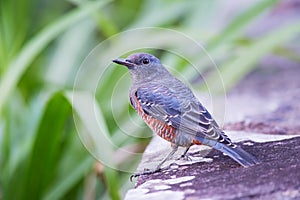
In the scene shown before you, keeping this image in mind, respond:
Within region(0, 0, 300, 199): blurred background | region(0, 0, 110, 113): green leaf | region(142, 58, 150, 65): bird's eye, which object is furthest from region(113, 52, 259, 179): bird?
region(0, 0, 110, 113): green leaf

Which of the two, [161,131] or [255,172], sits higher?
[161,131]

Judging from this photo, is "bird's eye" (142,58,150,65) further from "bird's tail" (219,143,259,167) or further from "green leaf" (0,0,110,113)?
"green leaf" (0,0,110,113)

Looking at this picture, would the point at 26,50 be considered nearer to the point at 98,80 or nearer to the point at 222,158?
the point at 98,80

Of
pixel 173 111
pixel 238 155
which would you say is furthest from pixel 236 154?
pixel 173 111

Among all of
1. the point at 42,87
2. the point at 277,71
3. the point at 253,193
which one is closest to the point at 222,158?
the point at 253,193

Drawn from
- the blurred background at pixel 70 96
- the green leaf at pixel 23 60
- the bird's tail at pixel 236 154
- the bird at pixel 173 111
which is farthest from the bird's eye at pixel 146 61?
the green leaf at pixel 23 60
